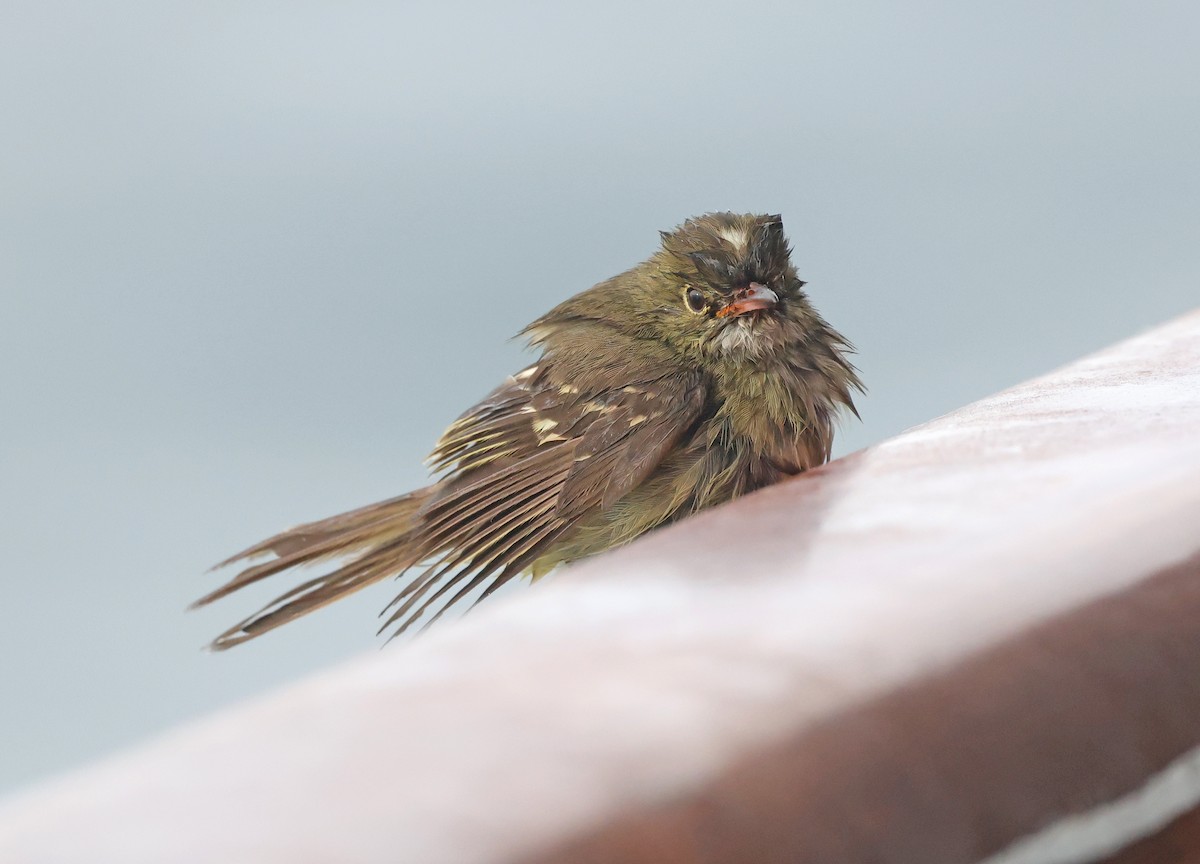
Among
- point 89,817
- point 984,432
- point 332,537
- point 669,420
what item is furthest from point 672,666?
point 332,537

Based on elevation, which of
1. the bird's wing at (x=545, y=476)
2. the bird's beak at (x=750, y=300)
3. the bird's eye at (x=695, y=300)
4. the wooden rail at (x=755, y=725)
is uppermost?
the bird's eye at (x=695, y=300)

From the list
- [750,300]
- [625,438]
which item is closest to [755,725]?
[625,438]

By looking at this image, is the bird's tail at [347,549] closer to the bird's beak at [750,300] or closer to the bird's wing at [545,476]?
the bird's wing at [545,476]

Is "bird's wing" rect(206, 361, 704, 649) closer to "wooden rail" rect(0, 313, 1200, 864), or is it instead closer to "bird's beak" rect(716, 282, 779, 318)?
"bird's beak" rect(716, 282, 779, 318)

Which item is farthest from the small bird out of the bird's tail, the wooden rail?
the wooden rail

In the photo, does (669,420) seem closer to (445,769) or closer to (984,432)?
(984,432)

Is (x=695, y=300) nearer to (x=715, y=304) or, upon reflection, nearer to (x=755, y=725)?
(x=715, y=304)

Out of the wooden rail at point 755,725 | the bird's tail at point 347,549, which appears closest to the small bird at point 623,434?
the bird's tail at point 347,549
